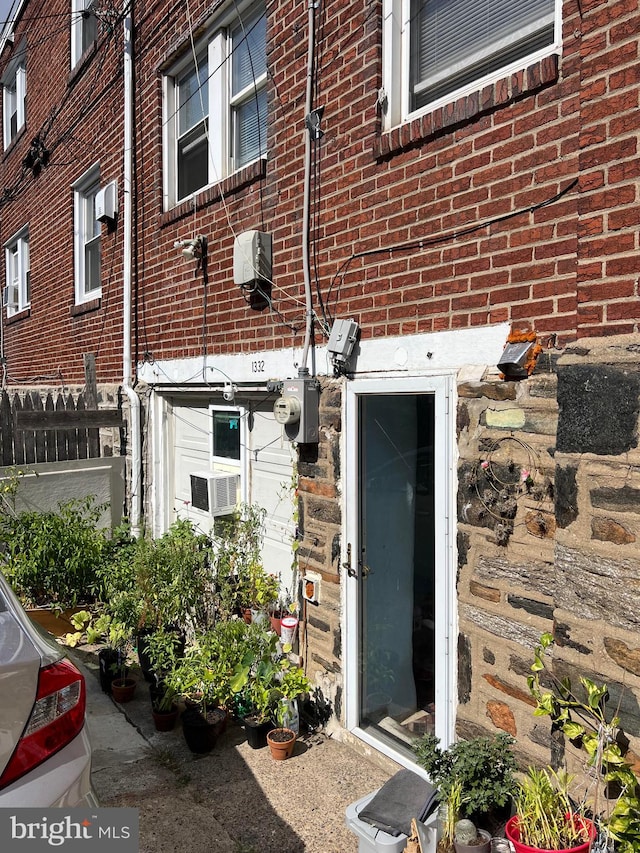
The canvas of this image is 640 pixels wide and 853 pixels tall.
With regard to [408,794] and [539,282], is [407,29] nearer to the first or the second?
[539,282]

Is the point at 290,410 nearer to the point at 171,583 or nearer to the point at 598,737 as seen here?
the point at 171,583

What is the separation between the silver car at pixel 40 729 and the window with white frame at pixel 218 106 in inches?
157

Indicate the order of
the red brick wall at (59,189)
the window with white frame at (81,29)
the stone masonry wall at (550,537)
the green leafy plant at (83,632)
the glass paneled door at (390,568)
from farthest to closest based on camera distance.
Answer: the window with white frame at (81,29)
the red brick wall at (59,189)
the green leafy plant at (83,632)
the glass paneled door at (390,568)
the stone masonry wall at (550,537)

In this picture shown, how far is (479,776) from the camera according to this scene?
2.89m

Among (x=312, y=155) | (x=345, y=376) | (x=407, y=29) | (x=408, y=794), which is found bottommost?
(x=408, y=794)

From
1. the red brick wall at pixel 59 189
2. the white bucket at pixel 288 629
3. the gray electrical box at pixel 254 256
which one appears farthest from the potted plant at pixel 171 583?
the red brick wall at pixel 59 189

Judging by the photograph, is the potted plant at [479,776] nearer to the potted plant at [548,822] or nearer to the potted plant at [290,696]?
the potted plant at [548,822]

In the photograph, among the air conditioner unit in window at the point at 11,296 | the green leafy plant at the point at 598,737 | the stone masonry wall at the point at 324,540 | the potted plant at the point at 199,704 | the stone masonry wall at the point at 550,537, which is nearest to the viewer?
the green leafy plant at the point at 598,737

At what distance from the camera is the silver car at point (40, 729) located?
79.4 inches

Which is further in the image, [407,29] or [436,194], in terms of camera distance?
[407,29]

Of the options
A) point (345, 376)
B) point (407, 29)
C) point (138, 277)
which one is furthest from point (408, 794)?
point (138, 277)

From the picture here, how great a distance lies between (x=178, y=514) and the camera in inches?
253

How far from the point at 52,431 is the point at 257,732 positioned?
418cm

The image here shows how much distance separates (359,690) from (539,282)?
2.66m
